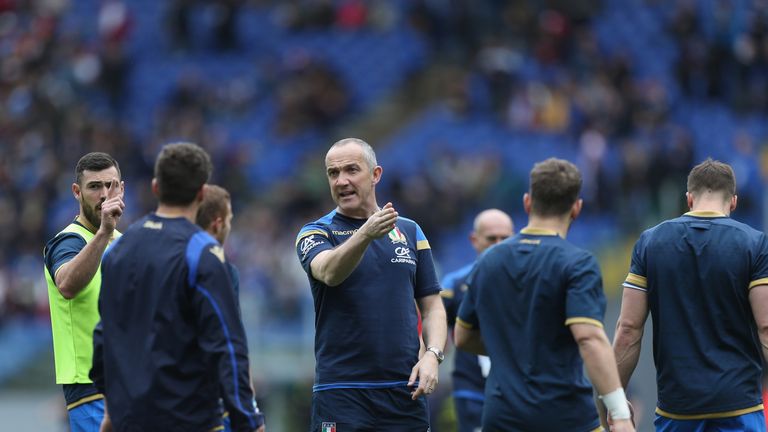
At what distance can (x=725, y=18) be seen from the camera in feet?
67.8

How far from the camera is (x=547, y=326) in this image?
6.14 meters

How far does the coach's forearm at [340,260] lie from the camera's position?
6.29m

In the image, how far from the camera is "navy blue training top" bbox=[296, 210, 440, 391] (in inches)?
267

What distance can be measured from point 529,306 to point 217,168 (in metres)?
16.9

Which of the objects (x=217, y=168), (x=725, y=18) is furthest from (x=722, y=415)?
(x=217, y=168)

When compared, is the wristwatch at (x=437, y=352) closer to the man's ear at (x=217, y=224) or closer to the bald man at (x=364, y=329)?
the bald man at (x=364, y=329)

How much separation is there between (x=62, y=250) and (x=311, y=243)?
60.3 inches

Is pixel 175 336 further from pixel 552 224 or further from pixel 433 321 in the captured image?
pixel 552 224

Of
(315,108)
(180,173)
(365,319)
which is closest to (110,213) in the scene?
(180,173)

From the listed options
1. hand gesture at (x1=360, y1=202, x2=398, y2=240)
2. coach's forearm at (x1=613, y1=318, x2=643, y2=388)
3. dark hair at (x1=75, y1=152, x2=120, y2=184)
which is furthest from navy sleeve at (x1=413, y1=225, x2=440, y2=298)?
dark hair at (x1=75, y1=152, x2=120, y2=184)

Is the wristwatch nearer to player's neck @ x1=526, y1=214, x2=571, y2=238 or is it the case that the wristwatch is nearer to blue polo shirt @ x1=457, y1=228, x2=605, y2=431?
blue polo shirt @ x1=457, y1=228, x2=605, y2=431

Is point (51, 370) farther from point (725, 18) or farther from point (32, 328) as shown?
point (725, 18)

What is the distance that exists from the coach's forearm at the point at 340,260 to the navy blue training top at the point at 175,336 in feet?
2.83

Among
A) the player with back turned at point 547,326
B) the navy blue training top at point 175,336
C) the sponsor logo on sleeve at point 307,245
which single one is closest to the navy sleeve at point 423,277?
the sponsor logo on sleeve at point 307,245
